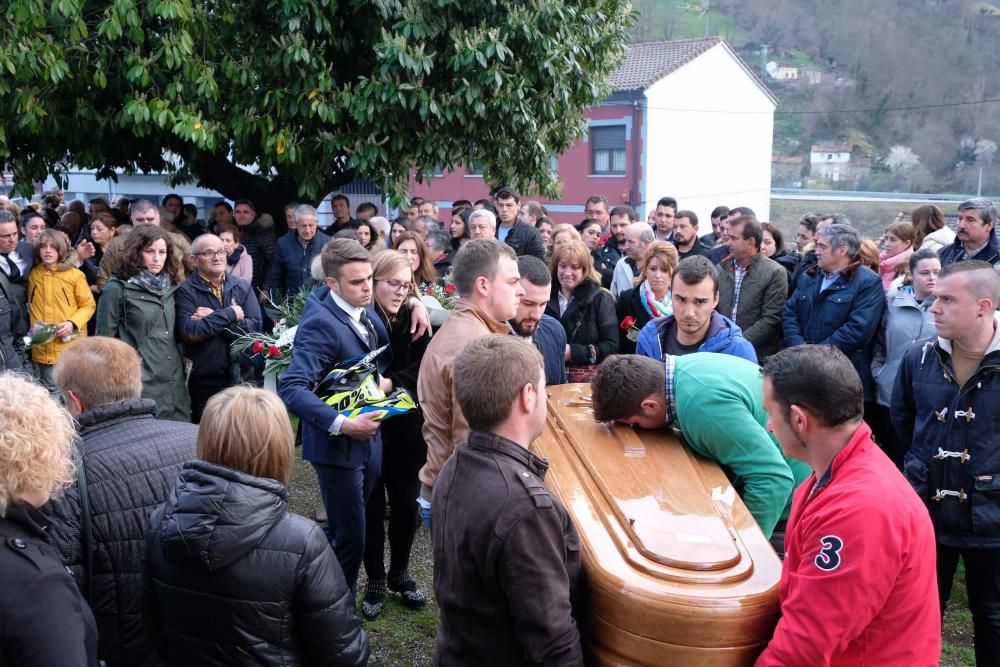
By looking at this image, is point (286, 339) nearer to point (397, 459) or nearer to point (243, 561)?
point (397, 459)

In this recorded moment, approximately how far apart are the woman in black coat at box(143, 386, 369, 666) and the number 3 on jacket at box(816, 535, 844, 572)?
131 cm

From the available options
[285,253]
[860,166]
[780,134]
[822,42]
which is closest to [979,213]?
[285,253]

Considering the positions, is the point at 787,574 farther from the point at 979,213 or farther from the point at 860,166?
the point at 860,166

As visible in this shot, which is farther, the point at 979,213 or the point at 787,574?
the point at 979,213

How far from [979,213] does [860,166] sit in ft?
181

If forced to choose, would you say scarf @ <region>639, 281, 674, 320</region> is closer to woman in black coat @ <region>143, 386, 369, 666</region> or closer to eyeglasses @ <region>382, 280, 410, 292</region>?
eyeglasses @ <region>382, 280, 410, 292</region>

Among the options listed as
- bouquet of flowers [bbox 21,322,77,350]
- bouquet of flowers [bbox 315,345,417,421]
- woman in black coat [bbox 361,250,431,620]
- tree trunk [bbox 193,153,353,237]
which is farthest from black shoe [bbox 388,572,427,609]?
tree trunk [bbox 193,153,353,237]

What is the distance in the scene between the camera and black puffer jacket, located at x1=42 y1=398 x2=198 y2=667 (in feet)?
8.73

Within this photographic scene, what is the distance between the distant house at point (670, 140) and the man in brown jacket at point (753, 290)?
73.3ft

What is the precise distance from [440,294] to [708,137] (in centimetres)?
3049

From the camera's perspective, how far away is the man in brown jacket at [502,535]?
215 centimetres

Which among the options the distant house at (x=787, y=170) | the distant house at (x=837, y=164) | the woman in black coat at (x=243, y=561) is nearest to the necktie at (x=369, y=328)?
the woman in black coat at (x=243, y=561)

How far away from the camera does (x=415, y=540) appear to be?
215 inches

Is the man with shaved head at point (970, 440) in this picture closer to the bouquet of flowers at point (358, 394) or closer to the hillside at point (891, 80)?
the bouquet of flowers at point (358, 394)
